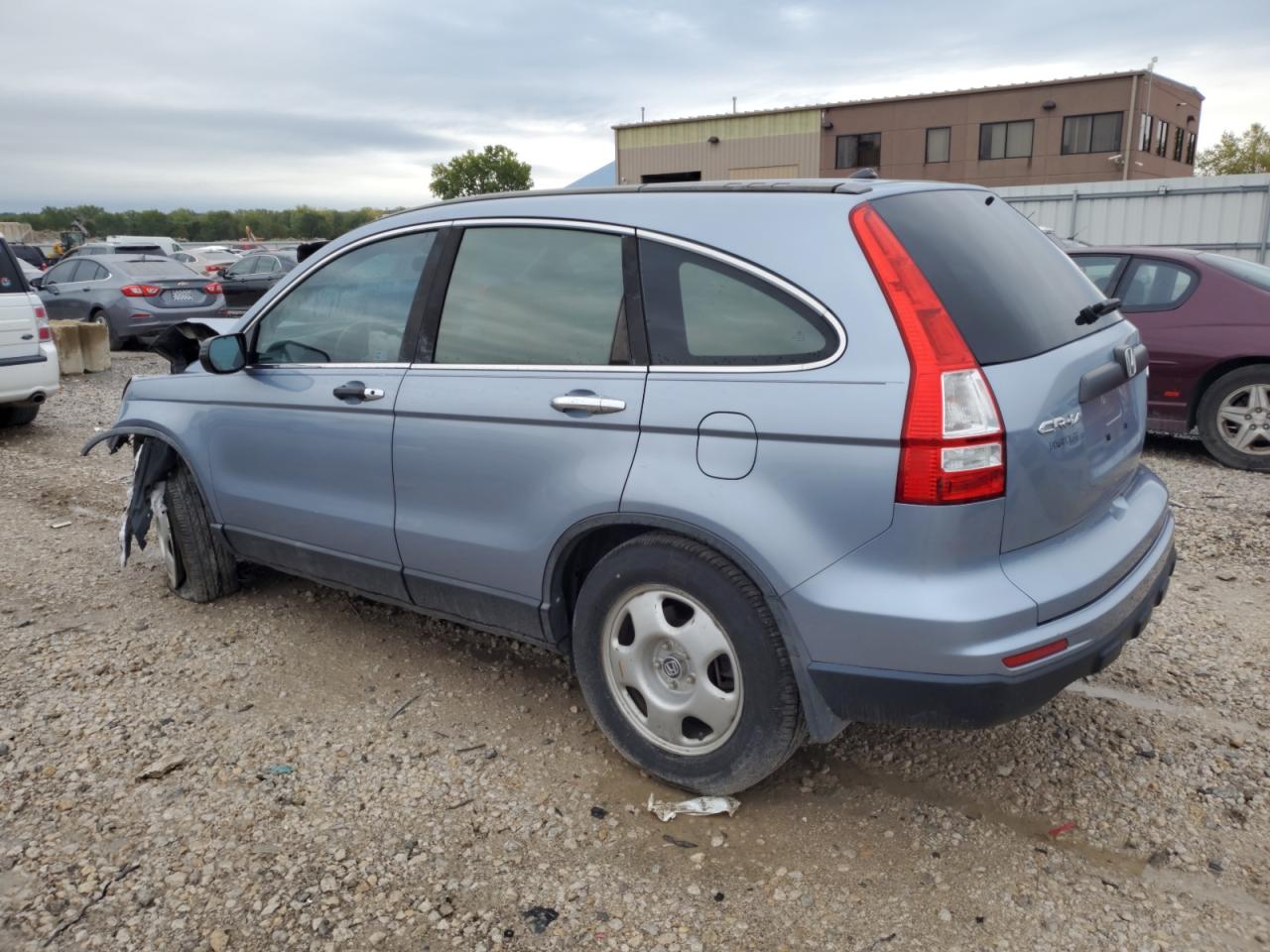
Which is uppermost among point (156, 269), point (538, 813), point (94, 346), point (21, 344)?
point (156, 269)

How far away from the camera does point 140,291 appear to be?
1516cm

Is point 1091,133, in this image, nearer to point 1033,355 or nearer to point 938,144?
point 938,144

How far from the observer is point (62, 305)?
15.7 m

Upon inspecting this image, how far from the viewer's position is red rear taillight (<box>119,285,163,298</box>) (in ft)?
49.3

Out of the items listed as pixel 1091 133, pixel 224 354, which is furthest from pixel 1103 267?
pixel 1091 133

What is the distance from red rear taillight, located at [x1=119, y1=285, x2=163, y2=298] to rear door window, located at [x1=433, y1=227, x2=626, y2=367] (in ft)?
44.7

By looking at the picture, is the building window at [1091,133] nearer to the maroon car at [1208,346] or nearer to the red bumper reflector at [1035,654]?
the maroon car at [1208,346]

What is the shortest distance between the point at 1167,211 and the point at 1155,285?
50.9 ft

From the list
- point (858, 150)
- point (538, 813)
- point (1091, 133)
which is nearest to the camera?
point (538, 813)

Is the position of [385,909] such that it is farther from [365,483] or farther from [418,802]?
[365,483]

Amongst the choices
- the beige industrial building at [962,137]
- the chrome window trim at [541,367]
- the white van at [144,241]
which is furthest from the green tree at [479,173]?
the chrome window trim at [541,367]

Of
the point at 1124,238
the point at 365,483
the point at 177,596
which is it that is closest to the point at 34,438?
the point at 177,596

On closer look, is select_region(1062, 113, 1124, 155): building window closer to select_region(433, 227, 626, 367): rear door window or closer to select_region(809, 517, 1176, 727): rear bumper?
select_region(433, 227, 626, 367): rear door window

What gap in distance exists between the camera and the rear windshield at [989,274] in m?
2.61
